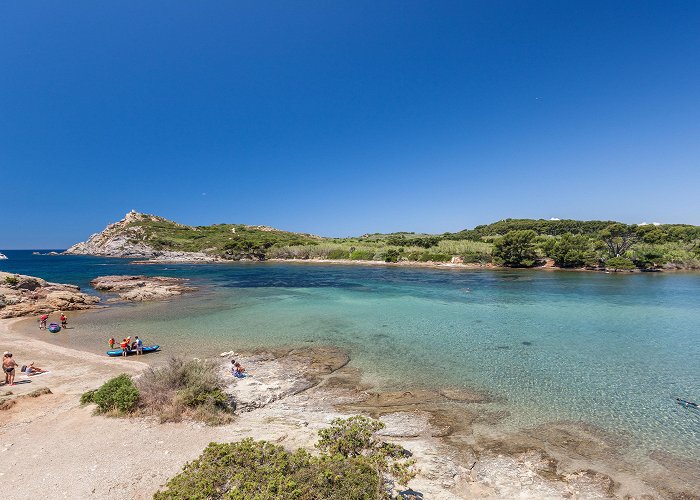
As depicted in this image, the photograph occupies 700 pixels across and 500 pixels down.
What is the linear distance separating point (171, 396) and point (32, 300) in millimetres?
34764

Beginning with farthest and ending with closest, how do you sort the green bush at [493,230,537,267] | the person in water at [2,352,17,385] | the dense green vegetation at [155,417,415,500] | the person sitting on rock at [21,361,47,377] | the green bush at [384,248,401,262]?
the green bush at [384,248,401,262] < the green bush at [493,230,537,267] < the person sitting on rock at [21,361,47,377] < the person in water at [2,352,17,385] < the dense green vegetation at [155,417,415,500]

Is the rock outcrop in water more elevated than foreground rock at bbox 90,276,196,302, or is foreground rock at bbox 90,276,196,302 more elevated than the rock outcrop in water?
the rock outcrop in water

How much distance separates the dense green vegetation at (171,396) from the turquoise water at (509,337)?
693 centimetres

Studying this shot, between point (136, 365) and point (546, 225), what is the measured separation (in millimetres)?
140963

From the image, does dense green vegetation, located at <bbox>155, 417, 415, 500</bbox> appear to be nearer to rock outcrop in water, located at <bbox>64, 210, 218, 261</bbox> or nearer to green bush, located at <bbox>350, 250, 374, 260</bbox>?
green bush, located at <bbox>350, 250, 374, 260</bbox>

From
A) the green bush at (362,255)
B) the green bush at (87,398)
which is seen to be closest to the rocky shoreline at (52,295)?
the green bush at (87,398)

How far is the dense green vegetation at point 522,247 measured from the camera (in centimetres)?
6675

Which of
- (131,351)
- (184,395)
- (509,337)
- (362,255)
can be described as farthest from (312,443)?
(362,255)

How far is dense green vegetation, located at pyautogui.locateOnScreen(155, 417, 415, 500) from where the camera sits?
5.82 meters

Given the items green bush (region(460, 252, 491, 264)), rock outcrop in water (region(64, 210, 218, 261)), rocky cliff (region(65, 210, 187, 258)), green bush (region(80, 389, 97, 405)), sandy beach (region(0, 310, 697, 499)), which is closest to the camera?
sandy beach (region(0, 310, 697, 499))

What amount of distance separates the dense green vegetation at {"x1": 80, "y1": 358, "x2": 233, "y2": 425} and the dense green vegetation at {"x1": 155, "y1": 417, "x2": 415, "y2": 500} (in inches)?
161

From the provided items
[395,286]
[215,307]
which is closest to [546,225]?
[395,286]

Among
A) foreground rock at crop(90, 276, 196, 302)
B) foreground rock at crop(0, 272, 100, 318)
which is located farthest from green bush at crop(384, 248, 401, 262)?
foreground rock at crop(0, 272, 100, 318)

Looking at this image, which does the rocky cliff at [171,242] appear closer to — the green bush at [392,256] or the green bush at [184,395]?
the green bush at [392,256]
